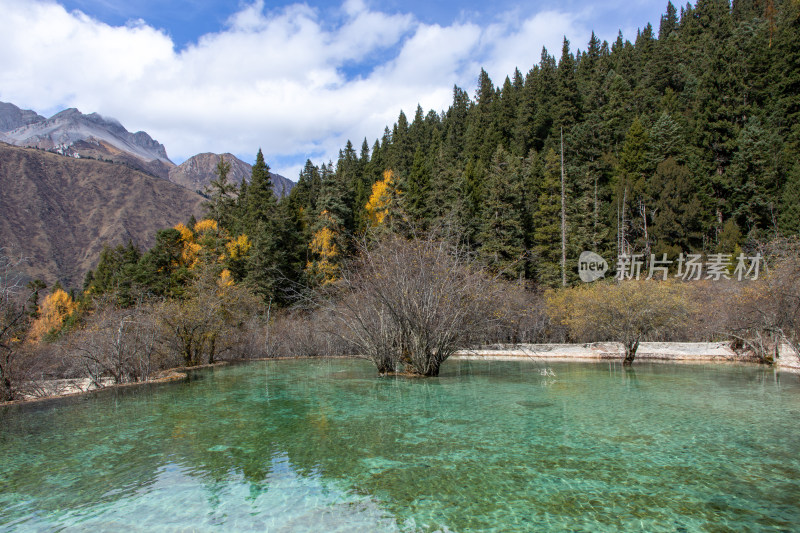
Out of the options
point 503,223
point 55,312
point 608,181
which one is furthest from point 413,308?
point 55,312

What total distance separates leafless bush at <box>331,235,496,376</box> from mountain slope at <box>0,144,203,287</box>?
4734 inches

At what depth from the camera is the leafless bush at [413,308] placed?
580 inches

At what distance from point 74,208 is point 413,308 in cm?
17304

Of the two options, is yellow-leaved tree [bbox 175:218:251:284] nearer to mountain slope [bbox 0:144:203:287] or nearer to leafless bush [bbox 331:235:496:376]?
leafless bush [bbox 331:235:496:376]

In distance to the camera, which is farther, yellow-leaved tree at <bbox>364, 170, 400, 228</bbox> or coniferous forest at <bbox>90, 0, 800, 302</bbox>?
yellow-leaved tree at <bbox>364, 170, 400, 228</bbox>

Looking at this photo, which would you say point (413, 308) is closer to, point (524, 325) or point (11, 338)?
point (11, 338)

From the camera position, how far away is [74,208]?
151m

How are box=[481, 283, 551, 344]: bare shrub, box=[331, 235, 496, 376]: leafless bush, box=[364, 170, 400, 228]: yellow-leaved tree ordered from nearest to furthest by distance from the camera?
1. box=[331, 235, 496, 376]: leafless bush
2. box=[481, 283, 551, 344]: bare shrub
3. box=[364, 170, 400, 228]: yellow-leaved tree

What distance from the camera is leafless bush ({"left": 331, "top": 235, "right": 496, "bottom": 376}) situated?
48.4 ft

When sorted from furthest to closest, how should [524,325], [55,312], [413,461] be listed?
[55,312], [524,325], [413,461]

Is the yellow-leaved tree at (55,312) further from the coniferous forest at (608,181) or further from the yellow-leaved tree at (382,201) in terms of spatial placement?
the yellow-leaved tree at (382,201)

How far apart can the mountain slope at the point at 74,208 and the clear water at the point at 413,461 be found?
123m

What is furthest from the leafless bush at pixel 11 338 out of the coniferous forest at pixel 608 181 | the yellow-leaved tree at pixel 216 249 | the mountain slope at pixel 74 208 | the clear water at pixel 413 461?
the mountain slope at pixel 74 208

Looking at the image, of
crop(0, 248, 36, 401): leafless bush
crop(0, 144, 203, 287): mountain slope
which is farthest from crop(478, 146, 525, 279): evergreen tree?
crop(0, 144, 203, 287): mountain slope
